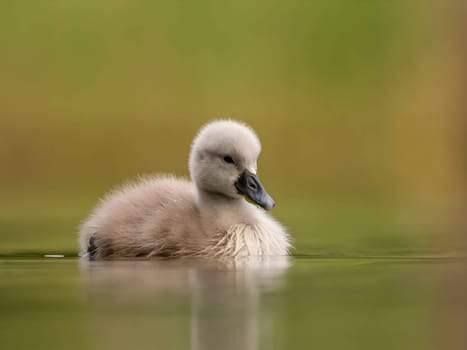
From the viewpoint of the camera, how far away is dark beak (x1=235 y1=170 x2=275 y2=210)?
934 centimetres

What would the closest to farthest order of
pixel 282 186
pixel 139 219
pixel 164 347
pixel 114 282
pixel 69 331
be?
pixel 164 347 < pixel 69 331 < pixel 114 282 < pixel 139 219 < pixel 282 186

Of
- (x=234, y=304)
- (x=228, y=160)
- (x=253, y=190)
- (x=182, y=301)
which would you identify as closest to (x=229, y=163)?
(x=228, y=160)

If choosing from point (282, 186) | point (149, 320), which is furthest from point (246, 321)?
point (282, 186)

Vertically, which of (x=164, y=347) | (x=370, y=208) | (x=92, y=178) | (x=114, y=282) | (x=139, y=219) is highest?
(x=92, y=178)

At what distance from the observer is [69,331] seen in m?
6.38

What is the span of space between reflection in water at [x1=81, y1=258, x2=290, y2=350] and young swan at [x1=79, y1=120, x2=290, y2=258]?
0.18 m

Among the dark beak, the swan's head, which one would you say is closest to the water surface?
the dark beak

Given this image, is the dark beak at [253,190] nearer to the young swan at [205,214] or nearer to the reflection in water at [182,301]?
the young swan at [205,214]

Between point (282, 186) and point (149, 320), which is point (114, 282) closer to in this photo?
point (149, 320)

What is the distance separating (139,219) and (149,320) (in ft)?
9.64

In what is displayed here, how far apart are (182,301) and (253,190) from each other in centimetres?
236

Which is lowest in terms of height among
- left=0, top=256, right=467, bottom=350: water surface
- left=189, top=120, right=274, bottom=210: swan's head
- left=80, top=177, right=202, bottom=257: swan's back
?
left=0, top=256, right=467, bottom=350: water surface

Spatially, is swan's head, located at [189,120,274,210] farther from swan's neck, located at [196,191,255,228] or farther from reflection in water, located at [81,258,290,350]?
reflection in water, located at [81,258,290,350]

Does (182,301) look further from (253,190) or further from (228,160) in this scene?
(228,160)
